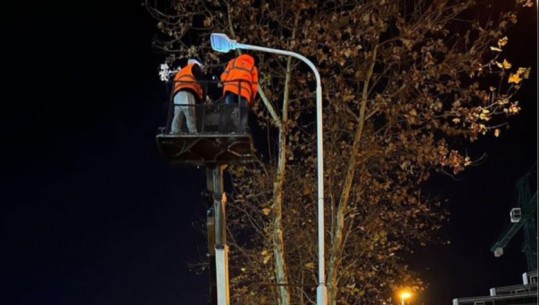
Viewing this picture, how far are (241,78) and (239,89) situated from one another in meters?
0.18

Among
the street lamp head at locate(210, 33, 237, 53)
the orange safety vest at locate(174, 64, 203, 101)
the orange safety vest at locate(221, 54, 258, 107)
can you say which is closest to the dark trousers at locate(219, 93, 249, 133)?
the orange safety vest at locate(221, 54, 258, 107)

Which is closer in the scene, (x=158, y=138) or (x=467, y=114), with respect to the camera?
(x=158, y=138)

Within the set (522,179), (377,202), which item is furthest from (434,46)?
(522,179)

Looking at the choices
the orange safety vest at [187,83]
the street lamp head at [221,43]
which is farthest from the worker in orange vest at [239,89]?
the street lamp head at [221,43]

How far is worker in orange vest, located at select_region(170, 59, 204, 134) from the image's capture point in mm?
10758

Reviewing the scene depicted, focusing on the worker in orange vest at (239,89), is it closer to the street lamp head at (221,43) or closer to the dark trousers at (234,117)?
the dark trousers at (234,117)

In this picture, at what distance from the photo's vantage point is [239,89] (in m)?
10.8

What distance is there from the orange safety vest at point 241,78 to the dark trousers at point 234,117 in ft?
0.57

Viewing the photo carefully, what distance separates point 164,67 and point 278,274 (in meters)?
5.87

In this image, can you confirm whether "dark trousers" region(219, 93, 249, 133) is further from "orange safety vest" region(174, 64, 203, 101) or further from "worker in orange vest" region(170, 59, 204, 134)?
"orange safety vest" region(174, 64, 203, 101)

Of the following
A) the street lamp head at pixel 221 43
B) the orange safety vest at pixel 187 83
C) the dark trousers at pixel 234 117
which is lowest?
the dark trousers at pixel 234 117

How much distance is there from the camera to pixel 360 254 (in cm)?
1727

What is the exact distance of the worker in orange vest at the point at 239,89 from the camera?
10.7 m

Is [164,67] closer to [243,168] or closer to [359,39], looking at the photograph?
[359,39]
